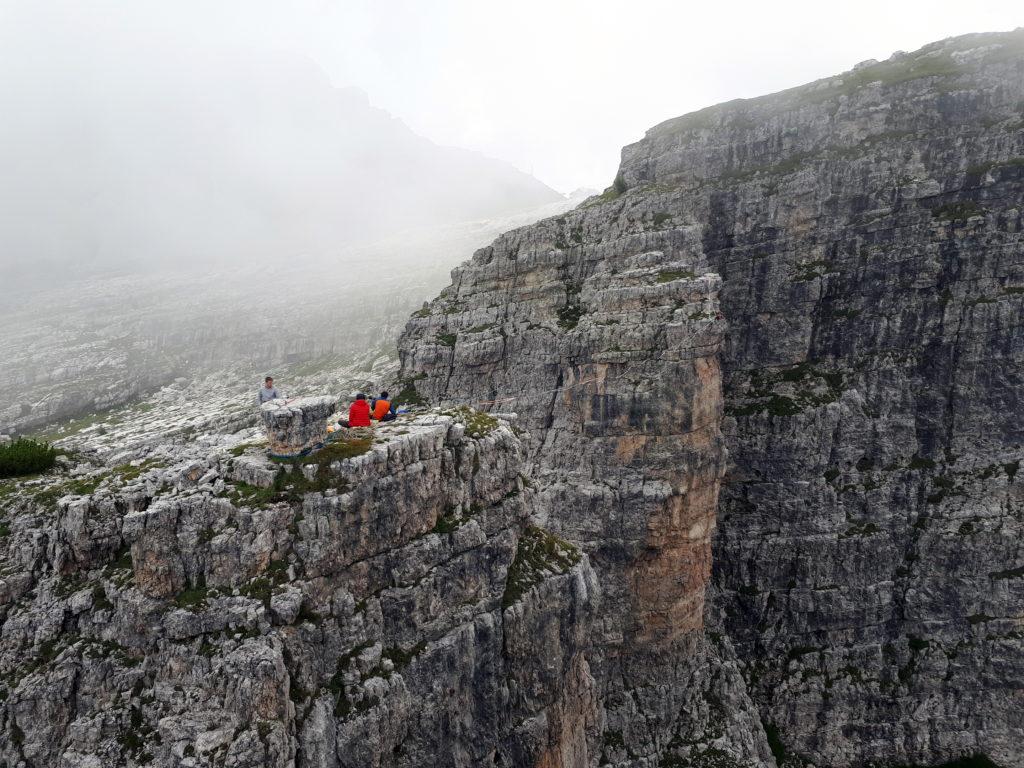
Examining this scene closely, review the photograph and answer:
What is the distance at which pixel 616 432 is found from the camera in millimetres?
48844

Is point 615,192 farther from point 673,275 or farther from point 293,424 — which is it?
point 293,424

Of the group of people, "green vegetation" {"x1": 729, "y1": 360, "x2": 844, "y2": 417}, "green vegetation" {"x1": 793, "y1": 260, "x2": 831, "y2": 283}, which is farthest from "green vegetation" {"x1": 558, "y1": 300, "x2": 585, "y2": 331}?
the group of people

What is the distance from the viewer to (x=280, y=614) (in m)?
19.6

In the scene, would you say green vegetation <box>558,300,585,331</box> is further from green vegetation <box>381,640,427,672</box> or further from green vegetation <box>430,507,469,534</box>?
green vegetation <box>381,640,427,672</box>

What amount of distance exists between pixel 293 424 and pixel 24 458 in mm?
19440

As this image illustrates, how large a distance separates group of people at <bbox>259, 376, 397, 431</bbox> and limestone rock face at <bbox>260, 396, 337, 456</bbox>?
213 centimetres

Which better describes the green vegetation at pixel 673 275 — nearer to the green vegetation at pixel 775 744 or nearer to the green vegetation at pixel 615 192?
the green vegetation at pixel 615 192

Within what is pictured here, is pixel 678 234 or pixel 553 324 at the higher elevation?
pixel 678 234

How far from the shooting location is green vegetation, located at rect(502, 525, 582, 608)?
26.8 m

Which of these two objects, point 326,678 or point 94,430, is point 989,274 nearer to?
point 326,678

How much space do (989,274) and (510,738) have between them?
207 ft

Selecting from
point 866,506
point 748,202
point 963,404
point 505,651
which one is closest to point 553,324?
point 748,202

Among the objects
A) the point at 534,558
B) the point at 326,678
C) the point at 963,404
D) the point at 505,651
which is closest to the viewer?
the point at 326,678

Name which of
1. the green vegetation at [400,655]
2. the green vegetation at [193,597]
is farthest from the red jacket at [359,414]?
the green vegetation at [400,655]
